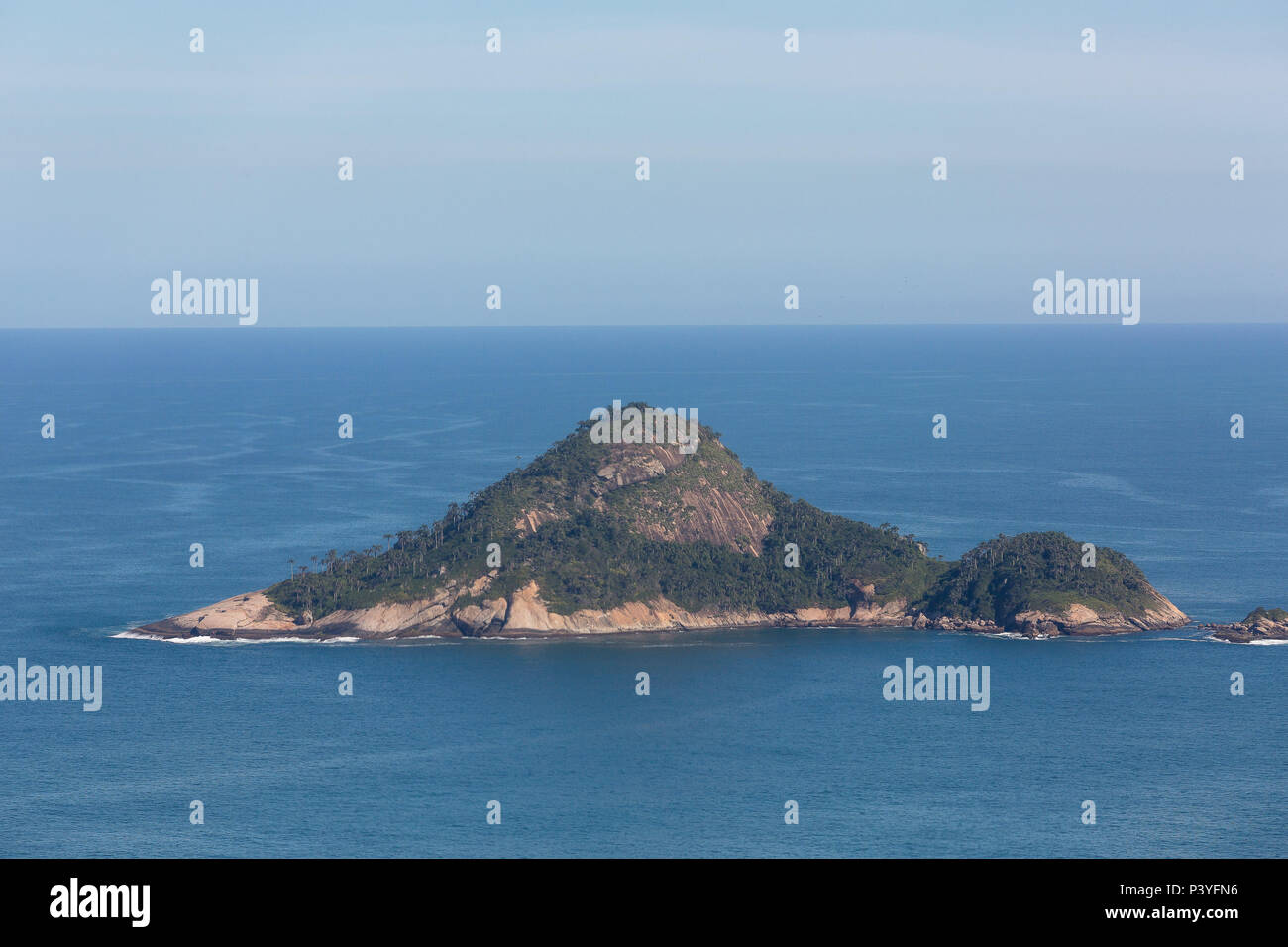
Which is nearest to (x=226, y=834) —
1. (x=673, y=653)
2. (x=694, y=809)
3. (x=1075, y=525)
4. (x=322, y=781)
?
(x=322, y=781)

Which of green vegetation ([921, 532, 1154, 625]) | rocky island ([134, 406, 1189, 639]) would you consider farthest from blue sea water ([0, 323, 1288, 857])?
green vegetation ([921, 532, 1154, 625])

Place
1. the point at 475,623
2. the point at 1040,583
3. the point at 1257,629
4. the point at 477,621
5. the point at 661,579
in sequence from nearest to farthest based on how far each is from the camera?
the point at 1257,629 → the point at 475,623 → the point at 477,621 → the point at 1040,583 → the point at 661,579

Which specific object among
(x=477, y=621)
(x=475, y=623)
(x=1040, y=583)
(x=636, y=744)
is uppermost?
(x=1040, y=583)

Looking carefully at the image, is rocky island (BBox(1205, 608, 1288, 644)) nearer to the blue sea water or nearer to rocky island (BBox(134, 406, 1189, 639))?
the blue sea water

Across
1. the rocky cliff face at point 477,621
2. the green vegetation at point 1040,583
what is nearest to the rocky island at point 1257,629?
the rocky cliff face at point 477,621

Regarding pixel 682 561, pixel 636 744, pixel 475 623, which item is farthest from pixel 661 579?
pixel 636 744

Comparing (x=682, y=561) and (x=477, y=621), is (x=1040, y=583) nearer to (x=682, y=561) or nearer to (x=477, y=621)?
(x=682, y=561)
